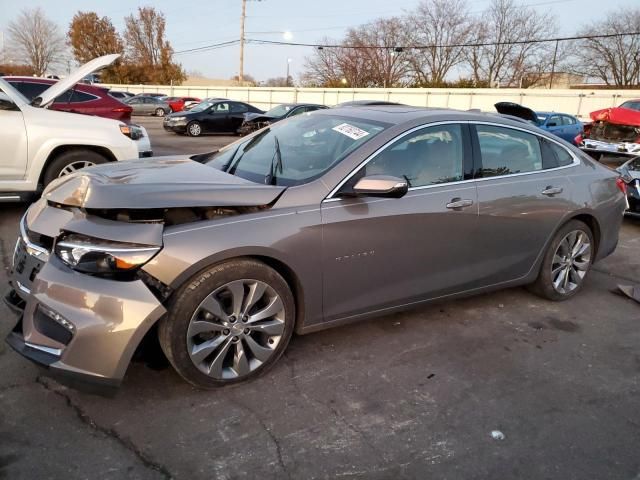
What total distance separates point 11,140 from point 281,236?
4777 millimetres

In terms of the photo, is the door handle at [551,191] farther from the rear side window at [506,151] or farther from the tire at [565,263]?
the tire at [565,263]

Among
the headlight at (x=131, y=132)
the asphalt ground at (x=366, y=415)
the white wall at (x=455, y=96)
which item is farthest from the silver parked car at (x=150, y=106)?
the asphalt ground at (x=366, y=415)

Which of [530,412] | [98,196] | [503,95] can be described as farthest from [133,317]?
[503,95]

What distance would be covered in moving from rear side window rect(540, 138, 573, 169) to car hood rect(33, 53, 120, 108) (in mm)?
4572

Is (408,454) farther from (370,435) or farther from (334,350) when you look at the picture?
(334,350)

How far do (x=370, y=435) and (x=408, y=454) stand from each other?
22 centimetres

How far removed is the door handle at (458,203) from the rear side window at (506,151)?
0.30 metres

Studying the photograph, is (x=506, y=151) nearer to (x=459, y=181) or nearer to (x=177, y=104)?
(x=459, y=181)

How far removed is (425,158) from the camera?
3598 millimetres

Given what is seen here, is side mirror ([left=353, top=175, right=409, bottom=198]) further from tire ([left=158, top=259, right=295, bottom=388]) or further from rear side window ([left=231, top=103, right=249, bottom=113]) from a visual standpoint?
rear side window ([left=231, top=103, right=249, bottom=113])

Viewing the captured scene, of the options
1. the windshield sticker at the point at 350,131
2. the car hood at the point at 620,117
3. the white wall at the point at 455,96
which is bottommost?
the windshield sticker at the point at 350,131

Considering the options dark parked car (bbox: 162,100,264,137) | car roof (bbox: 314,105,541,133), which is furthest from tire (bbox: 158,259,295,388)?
dark parked car (bbox: 162,100,264,137)

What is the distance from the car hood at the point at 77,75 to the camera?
5.82 m

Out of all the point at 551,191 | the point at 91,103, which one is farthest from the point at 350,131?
the point at 91,103
